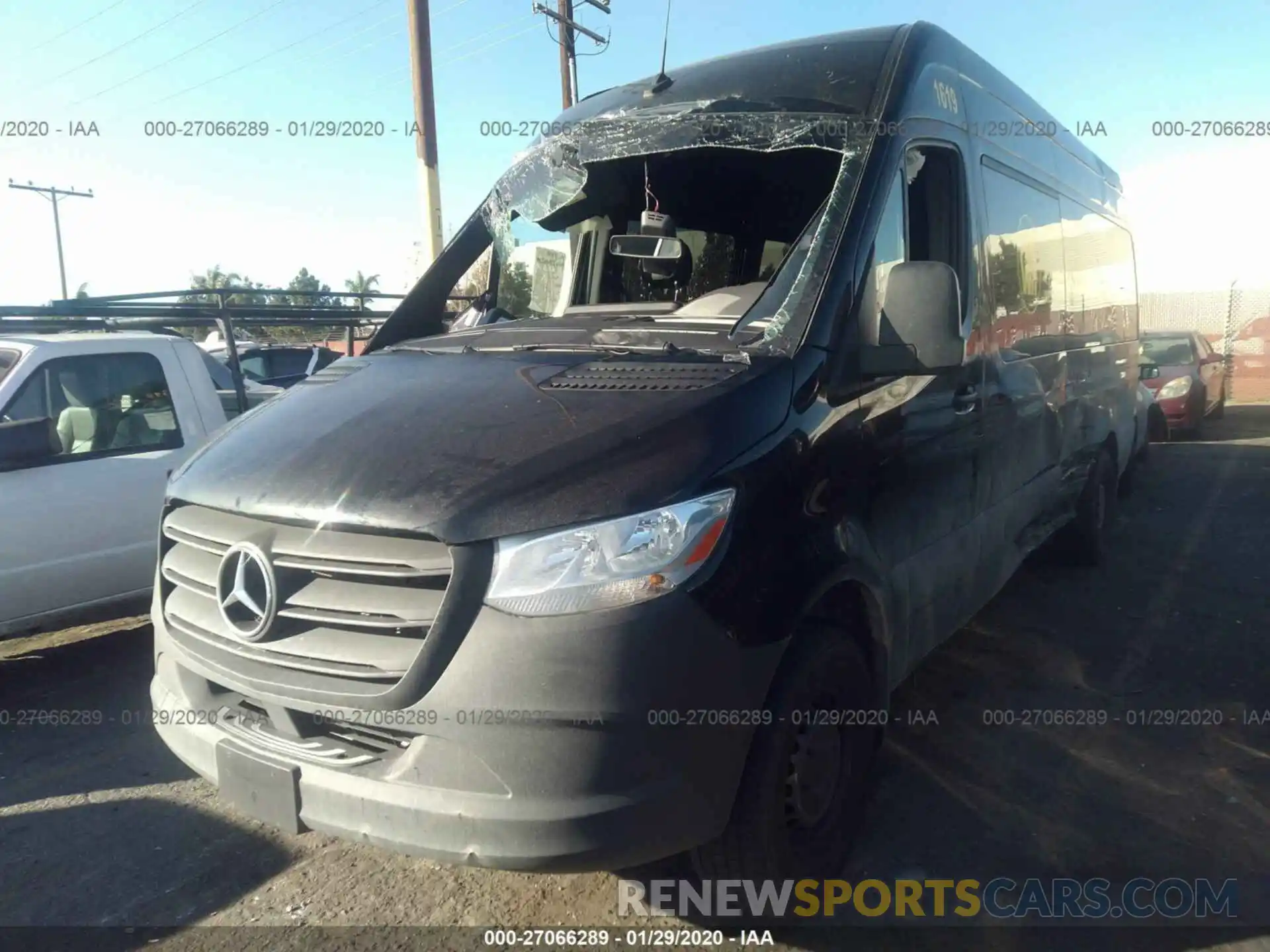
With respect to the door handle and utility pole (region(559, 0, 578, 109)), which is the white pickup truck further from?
utility pole (region(559, 0, 578, 109))

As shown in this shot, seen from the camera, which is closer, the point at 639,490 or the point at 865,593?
the point at 639,490

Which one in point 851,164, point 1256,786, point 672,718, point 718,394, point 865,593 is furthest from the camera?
point 1256,786

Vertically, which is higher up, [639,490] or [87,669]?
[639,490]

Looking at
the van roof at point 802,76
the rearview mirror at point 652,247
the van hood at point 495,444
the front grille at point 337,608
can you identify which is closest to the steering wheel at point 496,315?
the rearview mirror at point 652,247

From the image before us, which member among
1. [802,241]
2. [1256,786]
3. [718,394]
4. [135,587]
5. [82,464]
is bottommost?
[1256,786]

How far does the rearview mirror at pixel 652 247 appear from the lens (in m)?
3.83

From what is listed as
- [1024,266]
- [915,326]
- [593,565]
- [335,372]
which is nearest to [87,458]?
[335,372]

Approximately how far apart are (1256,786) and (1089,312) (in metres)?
3.25

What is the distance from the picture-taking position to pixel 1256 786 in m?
3.49

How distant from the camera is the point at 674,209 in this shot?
3.95 metres

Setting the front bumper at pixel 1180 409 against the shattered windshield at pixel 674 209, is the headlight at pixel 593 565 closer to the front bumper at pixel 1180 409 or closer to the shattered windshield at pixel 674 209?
the shattered windshield at pixel 674 209

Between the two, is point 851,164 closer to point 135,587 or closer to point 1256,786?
point 1256,786

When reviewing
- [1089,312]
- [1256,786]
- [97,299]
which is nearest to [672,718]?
[1256,786]

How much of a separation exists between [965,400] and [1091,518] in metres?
3.32
